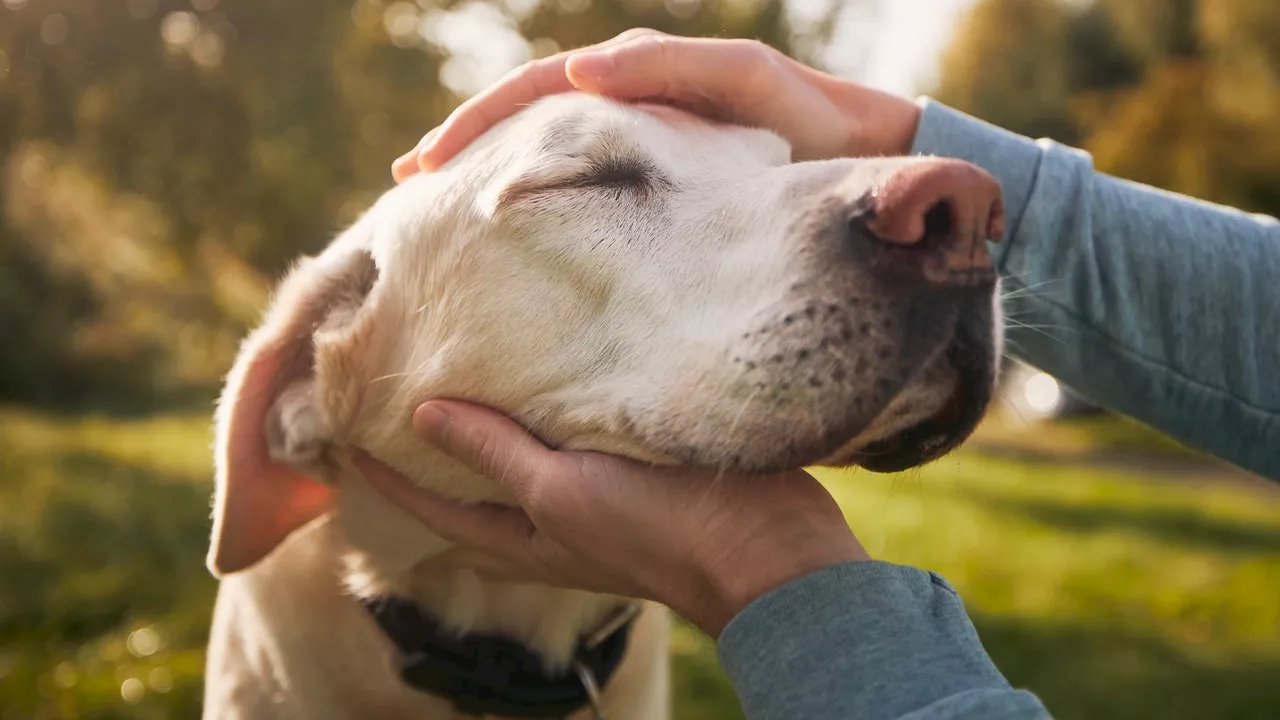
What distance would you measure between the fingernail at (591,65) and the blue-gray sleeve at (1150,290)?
886 millimetres

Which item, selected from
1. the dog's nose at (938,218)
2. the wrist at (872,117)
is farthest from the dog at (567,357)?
the wrist at (872,117)

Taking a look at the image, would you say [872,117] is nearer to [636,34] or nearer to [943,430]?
[636,34]

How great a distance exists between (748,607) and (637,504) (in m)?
0.28

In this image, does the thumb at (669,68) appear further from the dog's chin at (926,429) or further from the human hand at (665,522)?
the dog's chin at (926,429)

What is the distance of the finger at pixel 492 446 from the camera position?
5.89 ft

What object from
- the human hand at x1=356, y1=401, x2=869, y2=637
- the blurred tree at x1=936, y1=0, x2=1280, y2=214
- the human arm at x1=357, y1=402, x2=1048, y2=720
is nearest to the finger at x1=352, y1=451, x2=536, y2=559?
the human arm at x1=357, y1=402, x2=1048, y2=720

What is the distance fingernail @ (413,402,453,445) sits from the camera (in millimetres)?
1950

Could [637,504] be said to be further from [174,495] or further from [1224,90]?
[1224,90]

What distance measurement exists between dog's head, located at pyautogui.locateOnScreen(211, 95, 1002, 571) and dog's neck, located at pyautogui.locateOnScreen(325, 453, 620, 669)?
0.25ft

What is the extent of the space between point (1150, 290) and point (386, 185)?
882 cm

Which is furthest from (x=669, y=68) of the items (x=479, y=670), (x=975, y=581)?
(x=975, y=581)

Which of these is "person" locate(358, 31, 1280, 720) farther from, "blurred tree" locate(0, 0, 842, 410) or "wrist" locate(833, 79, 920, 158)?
"blurred tree" locate(0, 0, 842, 410)

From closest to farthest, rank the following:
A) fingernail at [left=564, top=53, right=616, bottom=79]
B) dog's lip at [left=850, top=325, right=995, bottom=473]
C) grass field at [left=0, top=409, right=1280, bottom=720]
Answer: dog's lip at [left=850, top=325, right=995, bottom=473] → fingernail at [left=564, top=53, right=616, bottom=79] → grass field at [left=0, top=409, right=1280, bottom=720]

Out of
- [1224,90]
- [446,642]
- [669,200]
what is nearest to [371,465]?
[446,642]
